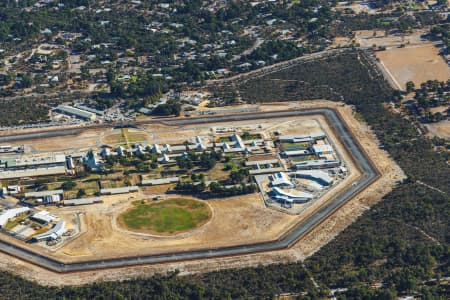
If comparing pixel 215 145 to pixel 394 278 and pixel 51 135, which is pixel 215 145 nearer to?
pixel 51 135

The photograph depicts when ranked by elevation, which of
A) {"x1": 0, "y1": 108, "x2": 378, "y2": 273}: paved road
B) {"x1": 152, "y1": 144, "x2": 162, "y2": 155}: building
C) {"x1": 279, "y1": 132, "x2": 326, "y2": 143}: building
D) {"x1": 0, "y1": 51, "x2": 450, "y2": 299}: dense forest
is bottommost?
{"x1": 0, "y1": 51, "x2": 450, "y2": 299}: dense forest

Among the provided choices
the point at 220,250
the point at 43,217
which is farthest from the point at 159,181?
the point at 220,250

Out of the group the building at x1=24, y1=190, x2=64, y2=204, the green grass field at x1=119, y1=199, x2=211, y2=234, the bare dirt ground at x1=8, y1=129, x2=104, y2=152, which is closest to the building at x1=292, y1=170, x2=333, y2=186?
the green grass field at x1=119, y1=199, x2=211, y2=234

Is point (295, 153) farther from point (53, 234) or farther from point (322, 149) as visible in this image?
point (53, 234)

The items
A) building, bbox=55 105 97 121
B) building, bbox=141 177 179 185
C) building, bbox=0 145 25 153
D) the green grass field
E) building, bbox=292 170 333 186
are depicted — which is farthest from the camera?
building, bbox=55 105 97 121

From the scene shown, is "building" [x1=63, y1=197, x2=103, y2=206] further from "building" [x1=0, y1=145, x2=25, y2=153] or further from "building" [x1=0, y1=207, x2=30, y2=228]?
"building" [x1=0, y1=145, x2=25, y2=153]

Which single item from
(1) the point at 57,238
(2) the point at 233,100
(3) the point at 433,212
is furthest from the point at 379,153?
(1) the point at 57,238
